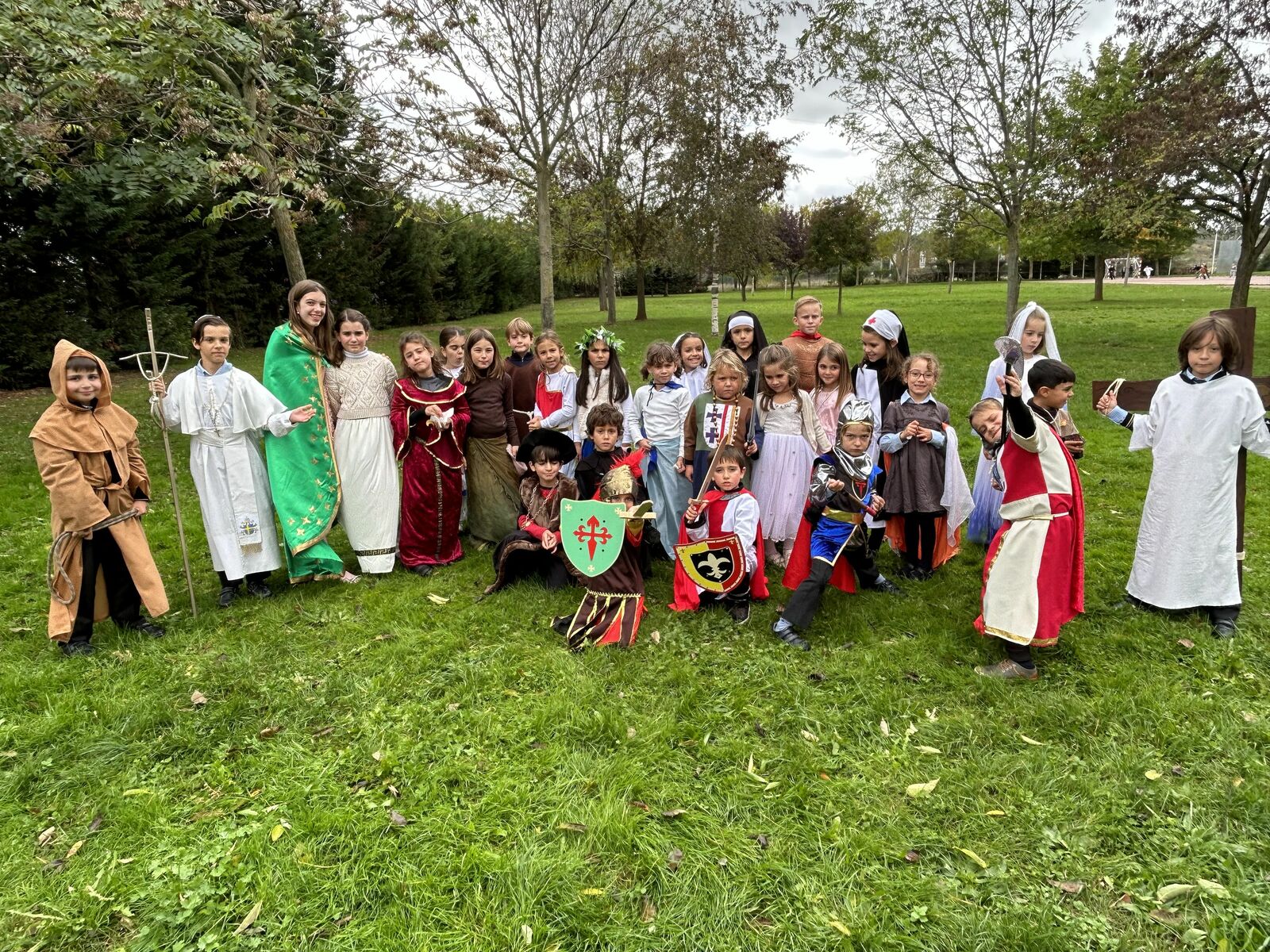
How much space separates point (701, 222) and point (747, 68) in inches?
177

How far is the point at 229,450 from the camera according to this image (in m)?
4.88

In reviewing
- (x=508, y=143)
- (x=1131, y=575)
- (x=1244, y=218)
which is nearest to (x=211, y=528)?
(x=1131, y=575)

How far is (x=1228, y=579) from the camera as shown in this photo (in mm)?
4199

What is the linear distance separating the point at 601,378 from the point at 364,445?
1996 millimetres

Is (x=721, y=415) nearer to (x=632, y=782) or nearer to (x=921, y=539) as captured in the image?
(x=921, y=539)

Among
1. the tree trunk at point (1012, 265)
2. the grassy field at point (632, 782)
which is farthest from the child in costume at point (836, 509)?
the tree trunk at point (1012, 265)

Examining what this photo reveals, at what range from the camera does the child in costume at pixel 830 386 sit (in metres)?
5.27

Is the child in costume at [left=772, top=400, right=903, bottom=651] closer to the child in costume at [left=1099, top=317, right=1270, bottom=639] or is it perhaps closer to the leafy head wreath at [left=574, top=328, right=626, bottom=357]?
the child in costume at [left=1099, top=317, right=1270, bottom=639]

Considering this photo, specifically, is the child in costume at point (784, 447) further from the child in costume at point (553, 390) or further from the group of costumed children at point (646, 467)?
the child in costume at point (553, 390)

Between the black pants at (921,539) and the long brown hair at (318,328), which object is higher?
the long brown hair at (318,328)

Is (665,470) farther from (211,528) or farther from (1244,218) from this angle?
(1244,218)

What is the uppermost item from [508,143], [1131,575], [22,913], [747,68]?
[747,68]

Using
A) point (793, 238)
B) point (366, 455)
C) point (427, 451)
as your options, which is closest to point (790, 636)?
point (427, 451)

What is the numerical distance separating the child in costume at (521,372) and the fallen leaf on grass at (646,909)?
13.0 ft
